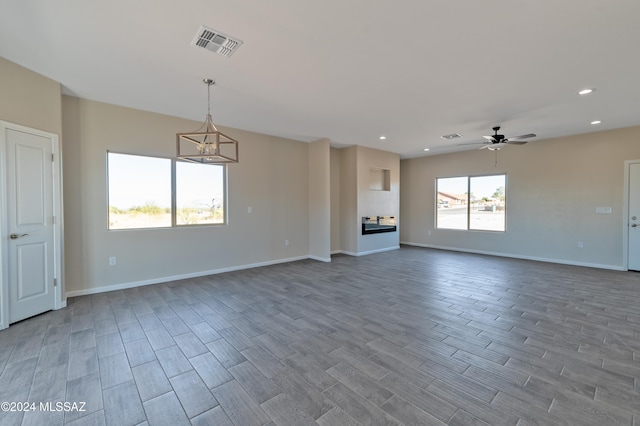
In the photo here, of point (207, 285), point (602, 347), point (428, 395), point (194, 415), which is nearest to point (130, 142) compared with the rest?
point (207, 285)

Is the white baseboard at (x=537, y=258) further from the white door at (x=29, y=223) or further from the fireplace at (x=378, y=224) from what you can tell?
the white door at (x=29, y=223)

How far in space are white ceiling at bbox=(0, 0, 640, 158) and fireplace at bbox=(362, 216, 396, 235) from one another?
3.32 metres

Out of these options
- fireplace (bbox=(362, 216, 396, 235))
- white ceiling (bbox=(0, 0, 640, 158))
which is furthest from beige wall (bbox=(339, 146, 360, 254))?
white ceiling (bbox=(0, 0, 640, 158))

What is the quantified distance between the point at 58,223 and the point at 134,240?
1.02 meters

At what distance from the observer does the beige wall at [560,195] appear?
5.53 m

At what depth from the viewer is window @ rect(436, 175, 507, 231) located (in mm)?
7109

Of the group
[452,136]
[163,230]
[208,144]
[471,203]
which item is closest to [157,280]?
[163,230]

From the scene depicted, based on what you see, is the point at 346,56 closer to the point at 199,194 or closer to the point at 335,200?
the point at 199,194

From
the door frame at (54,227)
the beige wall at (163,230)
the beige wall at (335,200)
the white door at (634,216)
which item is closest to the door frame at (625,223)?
the white door at (634,216)

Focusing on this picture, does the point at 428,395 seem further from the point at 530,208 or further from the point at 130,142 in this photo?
the point at 530,208

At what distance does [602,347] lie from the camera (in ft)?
→ 8.36

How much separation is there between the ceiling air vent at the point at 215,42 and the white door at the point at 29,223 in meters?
2.56

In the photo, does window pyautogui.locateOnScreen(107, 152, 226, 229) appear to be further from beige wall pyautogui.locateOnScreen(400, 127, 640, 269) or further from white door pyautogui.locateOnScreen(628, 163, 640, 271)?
white door pyautogui.locateOnScreen(628, 163, 640, 271)

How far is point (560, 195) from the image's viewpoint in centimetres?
613
